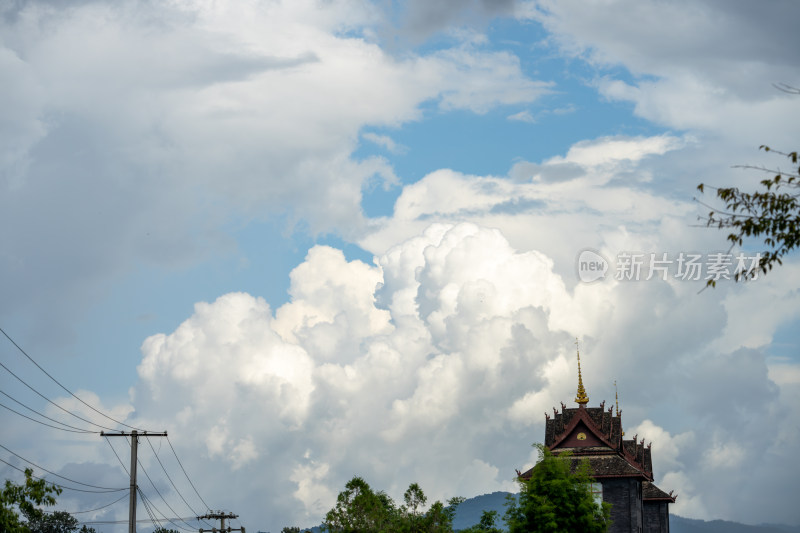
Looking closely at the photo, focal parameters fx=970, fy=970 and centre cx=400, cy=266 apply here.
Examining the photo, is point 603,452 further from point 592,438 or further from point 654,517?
point 654,517

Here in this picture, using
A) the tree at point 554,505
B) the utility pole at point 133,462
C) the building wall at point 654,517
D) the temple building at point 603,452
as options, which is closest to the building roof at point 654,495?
the building wall at point 654,517

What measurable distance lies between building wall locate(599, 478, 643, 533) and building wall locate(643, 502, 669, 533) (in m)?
22.1

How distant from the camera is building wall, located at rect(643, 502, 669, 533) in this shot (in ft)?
338

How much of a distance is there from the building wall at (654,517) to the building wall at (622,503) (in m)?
22.1

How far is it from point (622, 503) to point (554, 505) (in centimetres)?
2393

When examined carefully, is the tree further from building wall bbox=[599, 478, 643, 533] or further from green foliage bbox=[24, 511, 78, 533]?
green foliage bbox=[24, 511, 78, 533]

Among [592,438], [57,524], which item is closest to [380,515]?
[592,438]

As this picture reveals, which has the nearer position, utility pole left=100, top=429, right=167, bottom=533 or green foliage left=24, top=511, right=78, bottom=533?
utility pole left=100, top=429, right=167, bottom=533

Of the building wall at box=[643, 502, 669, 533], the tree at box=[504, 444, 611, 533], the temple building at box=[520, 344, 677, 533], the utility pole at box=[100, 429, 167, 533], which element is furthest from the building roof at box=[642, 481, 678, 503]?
the utility pole at box=[100, 429, 167, 533]

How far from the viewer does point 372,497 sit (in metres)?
82.1

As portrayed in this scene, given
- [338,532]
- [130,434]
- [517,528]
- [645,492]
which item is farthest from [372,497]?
[645,492]

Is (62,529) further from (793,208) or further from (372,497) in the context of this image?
(793,208)

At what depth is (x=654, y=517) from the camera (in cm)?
10400

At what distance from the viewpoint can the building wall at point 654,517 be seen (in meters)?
103
